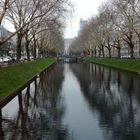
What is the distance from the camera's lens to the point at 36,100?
881 inches

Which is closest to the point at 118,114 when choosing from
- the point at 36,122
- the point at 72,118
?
the point at 72,118

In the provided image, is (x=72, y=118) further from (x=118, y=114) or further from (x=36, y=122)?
(x=118, y=114)

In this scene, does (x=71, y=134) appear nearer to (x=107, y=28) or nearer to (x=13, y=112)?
(x=13, y=112)

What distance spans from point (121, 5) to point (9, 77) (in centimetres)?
3326

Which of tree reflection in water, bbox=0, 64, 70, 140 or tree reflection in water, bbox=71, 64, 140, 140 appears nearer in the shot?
tree reflection in water, bbox=0, 64, 70, 140

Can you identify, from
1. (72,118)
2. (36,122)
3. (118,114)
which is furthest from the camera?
(118,114)

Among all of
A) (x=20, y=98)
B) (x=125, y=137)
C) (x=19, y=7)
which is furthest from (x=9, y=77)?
(x=19, y=7)

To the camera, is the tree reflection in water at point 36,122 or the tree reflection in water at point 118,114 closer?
the tree reflection in water at point 36,122

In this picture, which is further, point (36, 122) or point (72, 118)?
point (72, 118)

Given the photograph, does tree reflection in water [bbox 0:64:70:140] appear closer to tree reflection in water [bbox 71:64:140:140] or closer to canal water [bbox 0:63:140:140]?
canal water [bbox 0:63:140:140]

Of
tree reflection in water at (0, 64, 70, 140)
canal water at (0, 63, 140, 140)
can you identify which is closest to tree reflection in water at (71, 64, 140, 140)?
canal water at (0, 63, 140, 140)

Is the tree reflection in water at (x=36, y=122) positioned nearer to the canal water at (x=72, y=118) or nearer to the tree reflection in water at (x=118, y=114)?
the canal water at (x=72, y=118)

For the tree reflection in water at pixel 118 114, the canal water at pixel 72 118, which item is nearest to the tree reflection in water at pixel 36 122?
the canal water at pixel 72 118

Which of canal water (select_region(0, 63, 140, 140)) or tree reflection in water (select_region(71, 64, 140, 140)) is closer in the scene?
canal water (select_region(0, 63, 140, 140))
